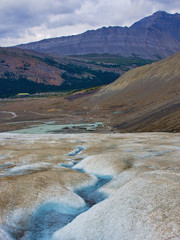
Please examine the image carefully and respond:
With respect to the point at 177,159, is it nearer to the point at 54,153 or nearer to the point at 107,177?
the point at 107,177

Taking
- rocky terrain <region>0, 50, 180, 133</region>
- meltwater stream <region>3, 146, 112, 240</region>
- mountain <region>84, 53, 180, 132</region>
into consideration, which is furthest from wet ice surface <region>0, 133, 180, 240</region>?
mountain <region>84, 53, 180, 132</region>

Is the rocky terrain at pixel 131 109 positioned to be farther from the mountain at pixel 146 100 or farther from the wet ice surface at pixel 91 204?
the wet ice surface at pixel 91 204

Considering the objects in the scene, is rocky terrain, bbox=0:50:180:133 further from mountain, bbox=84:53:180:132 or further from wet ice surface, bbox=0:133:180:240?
wet ice surface, bbox=0:133:180:240

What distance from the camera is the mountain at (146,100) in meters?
99.0

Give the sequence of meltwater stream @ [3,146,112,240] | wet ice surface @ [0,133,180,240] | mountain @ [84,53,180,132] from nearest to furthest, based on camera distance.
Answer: wet ice surface @ [0,133,180,240] → meltwater stream @ [3,146,112,240] → mountain @ [84,53,180,132]

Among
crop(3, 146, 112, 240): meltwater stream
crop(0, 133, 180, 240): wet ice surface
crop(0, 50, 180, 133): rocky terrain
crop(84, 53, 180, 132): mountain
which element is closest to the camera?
crop(0, 133, 180, 240): wet ice surface

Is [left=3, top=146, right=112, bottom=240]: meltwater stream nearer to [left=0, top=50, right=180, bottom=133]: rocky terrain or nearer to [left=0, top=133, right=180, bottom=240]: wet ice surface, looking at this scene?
[left=0, top=133, right=180, bottom=240]: wet ice surface

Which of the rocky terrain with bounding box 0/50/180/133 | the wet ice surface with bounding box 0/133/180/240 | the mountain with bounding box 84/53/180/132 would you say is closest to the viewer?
the wet ice surface with bounding box 0/133/180/240

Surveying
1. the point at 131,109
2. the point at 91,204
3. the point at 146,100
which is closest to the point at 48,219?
the point at 91,204

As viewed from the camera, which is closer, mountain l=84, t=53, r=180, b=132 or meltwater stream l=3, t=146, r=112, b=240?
meltwater stream l=3, t=146, r=112, b=240

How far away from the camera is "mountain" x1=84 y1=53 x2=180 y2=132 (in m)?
99.0

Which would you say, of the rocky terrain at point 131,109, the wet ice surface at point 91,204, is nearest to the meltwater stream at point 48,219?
the wet ice surface at point 91,204

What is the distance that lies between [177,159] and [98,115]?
385ft

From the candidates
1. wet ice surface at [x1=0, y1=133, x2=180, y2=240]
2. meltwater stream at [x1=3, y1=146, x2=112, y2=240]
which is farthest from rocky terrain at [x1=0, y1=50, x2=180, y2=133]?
meltwater stream at [x1=3, y1=146, x2=112, y2=240]
